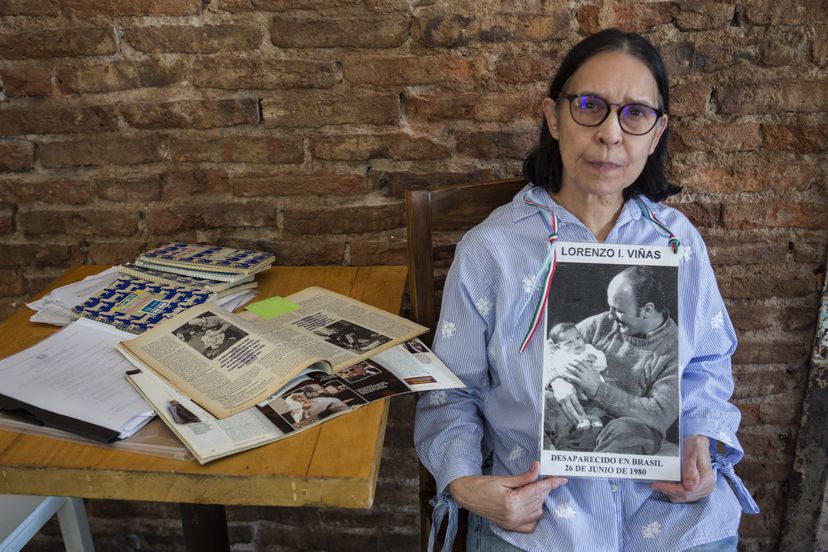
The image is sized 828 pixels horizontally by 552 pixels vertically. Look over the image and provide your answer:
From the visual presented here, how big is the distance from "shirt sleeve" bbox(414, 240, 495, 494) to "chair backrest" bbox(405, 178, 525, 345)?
14 centimetres

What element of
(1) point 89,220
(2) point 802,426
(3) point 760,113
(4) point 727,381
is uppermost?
(3) point 760,113

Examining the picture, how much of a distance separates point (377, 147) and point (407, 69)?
20cm

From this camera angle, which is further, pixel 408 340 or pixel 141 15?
pixel 141 15

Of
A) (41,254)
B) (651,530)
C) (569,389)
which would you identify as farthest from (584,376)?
(41,254)

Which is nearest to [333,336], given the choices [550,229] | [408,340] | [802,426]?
[408,340]

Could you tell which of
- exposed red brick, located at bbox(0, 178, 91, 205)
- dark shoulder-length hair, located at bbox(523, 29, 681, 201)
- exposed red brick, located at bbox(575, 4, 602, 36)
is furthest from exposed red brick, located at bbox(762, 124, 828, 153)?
exposed red brick, located at bbox(0, 178, 91, 205)

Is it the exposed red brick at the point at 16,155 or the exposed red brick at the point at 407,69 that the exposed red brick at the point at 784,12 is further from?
the exposed red brick at the point at 16,155

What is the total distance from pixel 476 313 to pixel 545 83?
2.12 ft

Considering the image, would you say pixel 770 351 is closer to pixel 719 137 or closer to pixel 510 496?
pixel 719 137

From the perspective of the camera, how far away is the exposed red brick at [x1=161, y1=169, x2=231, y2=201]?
1.74 meters

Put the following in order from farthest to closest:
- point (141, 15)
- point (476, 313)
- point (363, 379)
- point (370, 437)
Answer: point (141, 15) → point (476, 313) → point (363, 379) → point (370, 437)

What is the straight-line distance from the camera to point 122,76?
1657 mm

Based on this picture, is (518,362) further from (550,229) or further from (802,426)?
(802,426)

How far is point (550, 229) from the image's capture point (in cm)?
134
